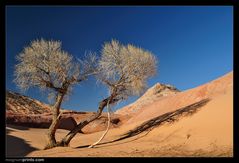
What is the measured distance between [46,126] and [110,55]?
15736mm

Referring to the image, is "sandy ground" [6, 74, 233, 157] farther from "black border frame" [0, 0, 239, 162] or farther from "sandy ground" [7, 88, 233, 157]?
"black border frame" [0, 0, 239, 162]

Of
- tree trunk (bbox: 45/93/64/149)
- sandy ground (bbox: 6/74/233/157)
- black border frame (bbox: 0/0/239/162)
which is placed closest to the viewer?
black border frame (bbox: 0/0/239/162)

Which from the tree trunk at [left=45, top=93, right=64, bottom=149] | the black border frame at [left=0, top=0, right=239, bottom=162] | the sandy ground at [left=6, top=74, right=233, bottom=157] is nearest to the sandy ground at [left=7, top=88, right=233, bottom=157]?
the sandy ground at [left=6, top=74, right=233, bottom=157]

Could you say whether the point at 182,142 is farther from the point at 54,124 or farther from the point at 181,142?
the point at 54,124

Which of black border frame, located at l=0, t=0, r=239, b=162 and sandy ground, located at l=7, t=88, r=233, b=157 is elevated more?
black border frame, located at l=0, t=0, r=239, b=162

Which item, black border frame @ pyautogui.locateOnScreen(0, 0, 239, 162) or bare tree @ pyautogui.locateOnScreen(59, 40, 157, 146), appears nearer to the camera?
black border frame @ pyautogui.locateOnScreen(0, 0, 239, 162)

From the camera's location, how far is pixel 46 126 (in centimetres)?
3105

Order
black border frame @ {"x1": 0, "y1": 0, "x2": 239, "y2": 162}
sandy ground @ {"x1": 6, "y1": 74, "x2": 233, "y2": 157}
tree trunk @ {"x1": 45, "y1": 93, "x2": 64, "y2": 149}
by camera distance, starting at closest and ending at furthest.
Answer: black border frame @ {"x1": 0, "y1": 0, "x2": 239, "y2": 162}, sandy ground @ {"x1": 6, "y1": 74, "x2": 233, "y2": 157}, tree trunk @ {"x1": 45, "y1": 93, "x2": 64, "y2": 149}
